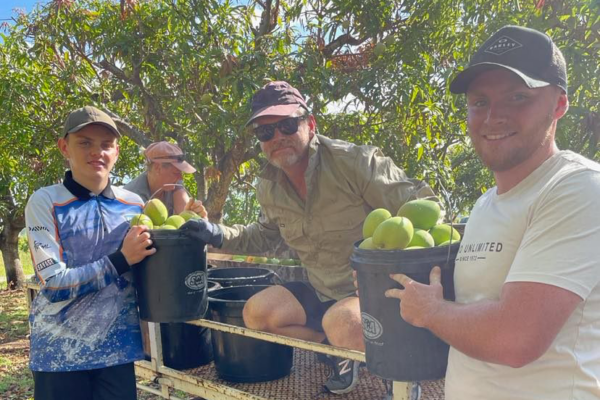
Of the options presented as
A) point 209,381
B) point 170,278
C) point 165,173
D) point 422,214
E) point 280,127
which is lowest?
point 209,381

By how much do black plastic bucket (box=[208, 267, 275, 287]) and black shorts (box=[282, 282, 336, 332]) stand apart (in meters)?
0.32

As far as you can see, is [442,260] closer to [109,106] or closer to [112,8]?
[112,8]

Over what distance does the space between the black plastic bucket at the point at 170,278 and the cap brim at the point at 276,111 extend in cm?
75

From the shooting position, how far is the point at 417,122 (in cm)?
427

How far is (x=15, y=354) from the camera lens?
19.2ft

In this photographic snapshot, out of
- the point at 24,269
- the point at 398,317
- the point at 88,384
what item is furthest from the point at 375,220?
the point at 24,269

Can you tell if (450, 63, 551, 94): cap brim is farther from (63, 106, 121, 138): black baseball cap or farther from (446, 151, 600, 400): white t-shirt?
(63, 106, 121, 138): black baseball cap

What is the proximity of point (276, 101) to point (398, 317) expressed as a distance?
1.49 m

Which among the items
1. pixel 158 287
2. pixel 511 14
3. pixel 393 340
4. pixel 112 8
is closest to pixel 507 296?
pixel 393 340

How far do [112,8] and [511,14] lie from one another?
160 inches

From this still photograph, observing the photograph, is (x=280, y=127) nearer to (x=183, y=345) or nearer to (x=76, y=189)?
(x=76, y=189)

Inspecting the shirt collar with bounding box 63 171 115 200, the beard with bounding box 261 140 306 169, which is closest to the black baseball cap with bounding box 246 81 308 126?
the beard with bounding box 261 140 306 169

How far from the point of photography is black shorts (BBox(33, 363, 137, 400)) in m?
2.31

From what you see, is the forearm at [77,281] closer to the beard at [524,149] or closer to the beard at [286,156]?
the beard at [286,156]
